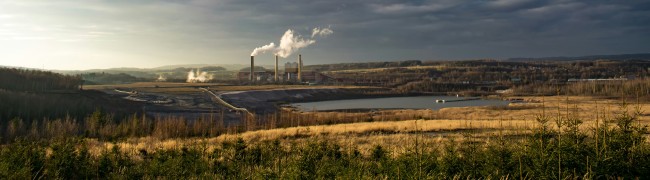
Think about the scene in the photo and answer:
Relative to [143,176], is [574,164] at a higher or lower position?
higher

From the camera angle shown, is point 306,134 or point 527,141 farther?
point 306,134

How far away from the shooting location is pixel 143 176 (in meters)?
19.6

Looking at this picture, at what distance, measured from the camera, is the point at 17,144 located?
22.9m

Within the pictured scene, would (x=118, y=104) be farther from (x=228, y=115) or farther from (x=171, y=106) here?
(x=228, y=115)

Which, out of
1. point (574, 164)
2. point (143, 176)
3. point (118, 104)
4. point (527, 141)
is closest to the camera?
point (574, 164)

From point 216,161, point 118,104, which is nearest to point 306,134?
point 216,161

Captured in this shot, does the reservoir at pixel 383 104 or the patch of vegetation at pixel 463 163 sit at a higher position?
the patch of vegetation at pixel 463 163

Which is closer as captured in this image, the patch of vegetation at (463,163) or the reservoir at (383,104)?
the patch of vegetation at (463,163)

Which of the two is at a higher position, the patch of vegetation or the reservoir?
the patch of vegetation

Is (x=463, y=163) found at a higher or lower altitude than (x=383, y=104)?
higher

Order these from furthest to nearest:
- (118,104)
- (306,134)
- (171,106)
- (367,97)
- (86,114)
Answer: (367,97) → (171,106) → (118,104) → (86,114) → (306,134)

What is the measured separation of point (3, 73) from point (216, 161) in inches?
3468

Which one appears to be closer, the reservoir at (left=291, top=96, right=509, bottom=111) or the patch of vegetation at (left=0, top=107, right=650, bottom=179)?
the patch of vegetation at (left=0, top=107, right=650, bottom=179)

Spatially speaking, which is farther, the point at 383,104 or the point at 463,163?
the point at 383,104
